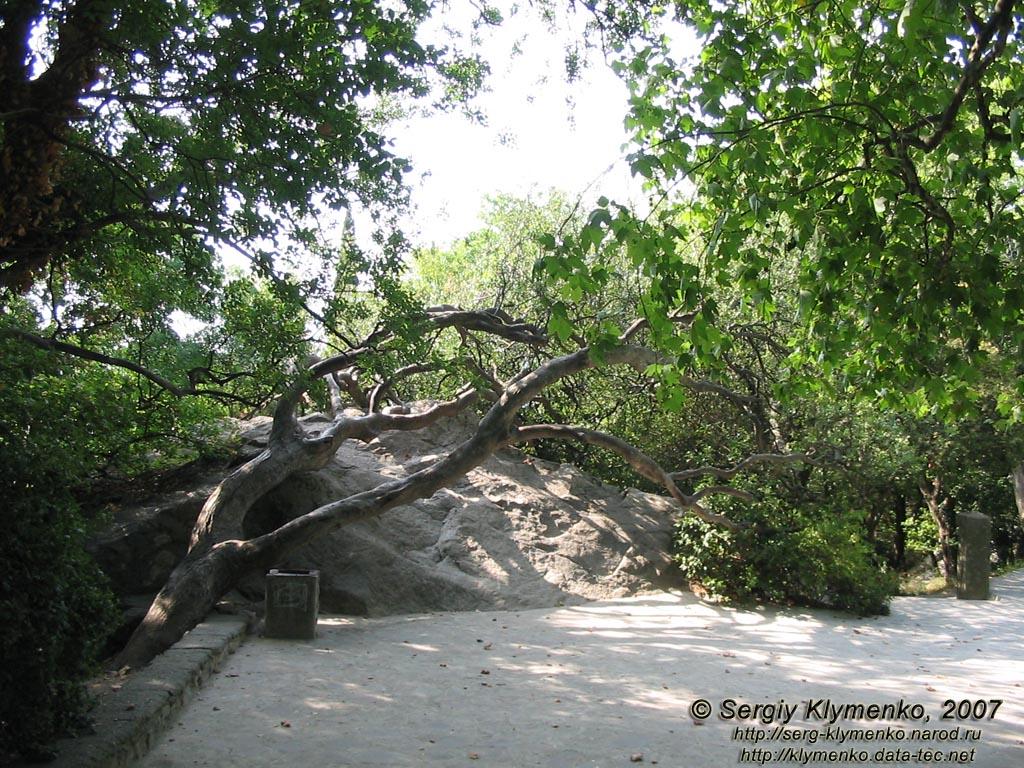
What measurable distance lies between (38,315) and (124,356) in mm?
3243

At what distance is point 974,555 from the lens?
12.3 metres

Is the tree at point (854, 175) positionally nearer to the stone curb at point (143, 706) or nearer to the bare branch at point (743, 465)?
the stone curb at point (143, 706)

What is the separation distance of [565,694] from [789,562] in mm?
5380

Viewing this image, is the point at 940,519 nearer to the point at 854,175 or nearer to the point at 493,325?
the point at 493,325

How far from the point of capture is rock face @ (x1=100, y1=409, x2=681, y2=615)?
10.2 m

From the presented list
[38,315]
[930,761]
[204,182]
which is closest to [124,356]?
[38,315]

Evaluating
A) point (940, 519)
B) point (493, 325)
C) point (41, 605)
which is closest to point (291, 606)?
point (41, 605)

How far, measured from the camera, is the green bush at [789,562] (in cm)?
1058

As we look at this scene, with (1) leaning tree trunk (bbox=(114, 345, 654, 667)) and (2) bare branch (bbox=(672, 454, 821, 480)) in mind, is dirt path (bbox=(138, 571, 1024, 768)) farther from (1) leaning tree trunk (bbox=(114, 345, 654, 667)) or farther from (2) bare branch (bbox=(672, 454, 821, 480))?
(2) bare branch (bbox=(672, 454, 821, 480))

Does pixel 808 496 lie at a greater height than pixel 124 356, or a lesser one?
lesser

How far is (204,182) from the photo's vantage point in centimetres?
723

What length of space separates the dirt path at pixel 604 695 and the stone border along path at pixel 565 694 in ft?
0.07

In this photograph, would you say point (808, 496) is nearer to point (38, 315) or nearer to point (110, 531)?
point (110, 531)

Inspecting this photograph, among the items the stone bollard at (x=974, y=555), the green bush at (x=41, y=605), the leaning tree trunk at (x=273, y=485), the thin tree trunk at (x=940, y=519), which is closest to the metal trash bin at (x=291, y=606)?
the leaning tree trunk at (x=273, y=485)
